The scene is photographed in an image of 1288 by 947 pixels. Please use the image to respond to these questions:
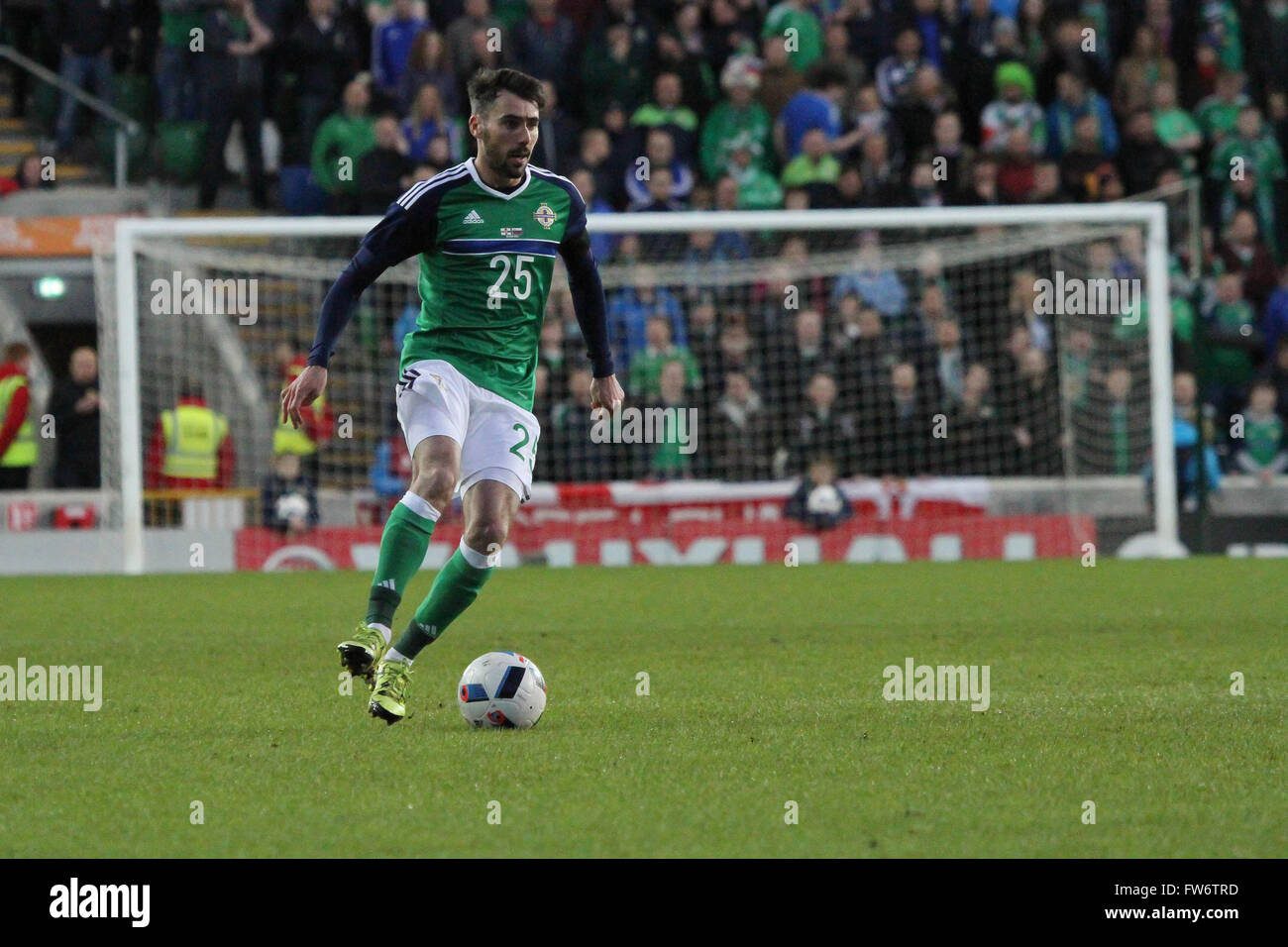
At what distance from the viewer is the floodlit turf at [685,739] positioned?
14.6 ft

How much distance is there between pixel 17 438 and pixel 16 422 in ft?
0.52

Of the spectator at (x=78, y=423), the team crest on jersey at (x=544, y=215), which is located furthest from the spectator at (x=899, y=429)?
the team crest on jersey at (x=544, y=215)

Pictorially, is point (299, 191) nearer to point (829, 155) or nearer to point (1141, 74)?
point (829, 155)

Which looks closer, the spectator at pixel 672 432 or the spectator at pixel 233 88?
the spectator at pixel 672 432

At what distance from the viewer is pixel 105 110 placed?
1823 cm

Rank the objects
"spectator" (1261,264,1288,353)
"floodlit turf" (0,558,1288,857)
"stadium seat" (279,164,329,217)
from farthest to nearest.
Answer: "stadium seat" (279,164,329,217) → "spectator" (1261,264,1288,353) → "floodlit turf" (0,558,1288,857)

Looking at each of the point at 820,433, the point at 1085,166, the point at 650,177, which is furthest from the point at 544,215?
the point at 1085,166

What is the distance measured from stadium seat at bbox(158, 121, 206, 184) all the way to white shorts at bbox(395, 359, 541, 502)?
39.7 feet

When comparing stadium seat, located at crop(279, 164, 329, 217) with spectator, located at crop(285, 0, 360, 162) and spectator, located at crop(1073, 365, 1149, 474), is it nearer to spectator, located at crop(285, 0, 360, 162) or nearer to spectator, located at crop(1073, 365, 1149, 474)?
spectator, located at crop(285, 0, 360, 162)

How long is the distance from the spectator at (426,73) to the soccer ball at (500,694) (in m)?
12.1

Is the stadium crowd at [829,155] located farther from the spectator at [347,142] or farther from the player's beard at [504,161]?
the player's beard at [504,161]

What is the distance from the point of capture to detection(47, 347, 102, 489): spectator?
52.4 feet

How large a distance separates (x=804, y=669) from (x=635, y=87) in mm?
11075

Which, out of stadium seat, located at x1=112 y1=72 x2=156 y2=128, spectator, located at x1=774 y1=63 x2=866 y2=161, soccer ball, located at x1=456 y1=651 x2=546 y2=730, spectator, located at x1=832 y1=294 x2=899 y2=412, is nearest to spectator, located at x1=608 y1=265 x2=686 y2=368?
spectator, located at x1=832 y1=294 x2=899 y2=412
